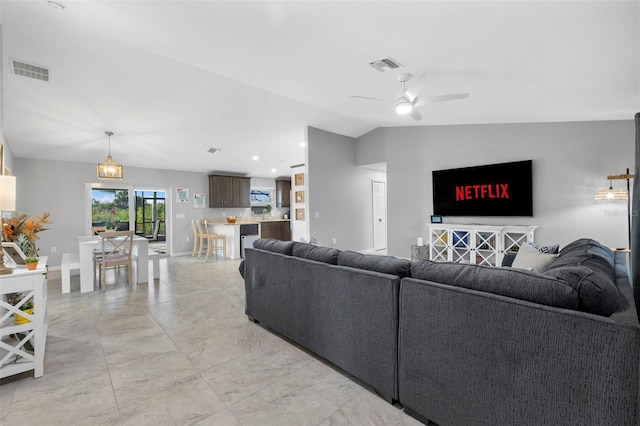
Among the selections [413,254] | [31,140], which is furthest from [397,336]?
[31,140]

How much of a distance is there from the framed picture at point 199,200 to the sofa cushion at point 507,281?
25.6 ft

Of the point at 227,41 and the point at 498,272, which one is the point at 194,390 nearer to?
the point at 498,272

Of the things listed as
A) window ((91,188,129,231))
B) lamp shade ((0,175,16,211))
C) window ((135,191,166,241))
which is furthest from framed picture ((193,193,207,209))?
lamp shade ((0,175,16,211))

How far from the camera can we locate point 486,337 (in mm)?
1404

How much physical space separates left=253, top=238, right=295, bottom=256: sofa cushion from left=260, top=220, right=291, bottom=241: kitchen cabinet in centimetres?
480

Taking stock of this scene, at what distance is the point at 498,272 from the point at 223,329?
2.59m

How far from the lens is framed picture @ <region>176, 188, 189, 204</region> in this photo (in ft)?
26.7

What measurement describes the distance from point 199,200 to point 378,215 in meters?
5.10

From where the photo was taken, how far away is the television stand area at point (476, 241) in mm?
5016

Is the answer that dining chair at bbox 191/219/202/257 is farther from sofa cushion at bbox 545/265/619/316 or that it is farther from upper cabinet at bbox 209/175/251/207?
sofa cushion at bbox 545/265/619/316

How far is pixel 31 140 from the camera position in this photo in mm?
5309

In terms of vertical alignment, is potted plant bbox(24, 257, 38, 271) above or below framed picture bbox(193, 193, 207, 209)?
below

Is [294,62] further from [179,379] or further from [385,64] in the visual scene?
[179,379]

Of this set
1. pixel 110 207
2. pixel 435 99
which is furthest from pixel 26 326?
pixel 110 207
